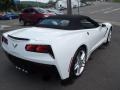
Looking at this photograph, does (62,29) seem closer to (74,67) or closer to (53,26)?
(53,26)

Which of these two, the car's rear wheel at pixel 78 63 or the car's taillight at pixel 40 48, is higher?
the car's taillight at pixel 40 48

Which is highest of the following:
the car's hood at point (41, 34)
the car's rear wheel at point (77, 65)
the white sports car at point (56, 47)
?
the car's hood at point (41, 34)

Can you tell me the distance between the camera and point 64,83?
4.76m

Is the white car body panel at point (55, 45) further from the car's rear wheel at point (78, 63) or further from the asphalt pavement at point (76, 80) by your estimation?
the asphalt pavement at point (76, 80)

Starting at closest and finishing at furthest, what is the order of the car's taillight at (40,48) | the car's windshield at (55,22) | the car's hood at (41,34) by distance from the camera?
the car's taillight at (40,48) → the car's hood at (41,34) → the car's windshield at (55,22)

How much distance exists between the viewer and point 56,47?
14.5ft

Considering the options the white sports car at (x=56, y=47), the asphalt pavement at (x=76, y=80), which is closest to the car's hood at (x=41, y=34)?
the white sports car at (x=56, y=47)

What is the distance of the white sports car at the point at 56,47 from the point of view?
14.4 feet

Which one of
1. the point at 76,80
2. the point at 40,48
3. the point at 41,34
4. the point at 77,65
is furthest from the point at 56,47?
the point at 76,80

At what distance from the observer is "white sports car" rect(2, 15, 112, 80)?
14.4ft

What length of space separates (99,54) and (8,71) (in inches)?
117

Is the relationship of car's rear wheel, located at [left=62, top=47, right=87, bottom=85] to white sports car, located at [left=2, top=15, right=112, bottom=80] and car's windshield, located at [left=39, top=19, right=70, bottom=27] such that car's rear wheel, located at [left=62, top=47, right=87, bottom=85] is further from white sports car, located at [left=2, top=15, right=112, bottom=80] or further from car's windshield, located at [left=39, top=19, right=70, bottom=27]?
car's windshield, located at [left=39, top=19, right=70, bottom=27]

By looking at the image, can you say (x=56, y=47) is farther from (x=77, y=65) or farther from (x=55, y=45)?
(x=77, y=65)

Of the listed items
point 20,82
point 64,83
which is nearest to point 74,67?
point 64,83
